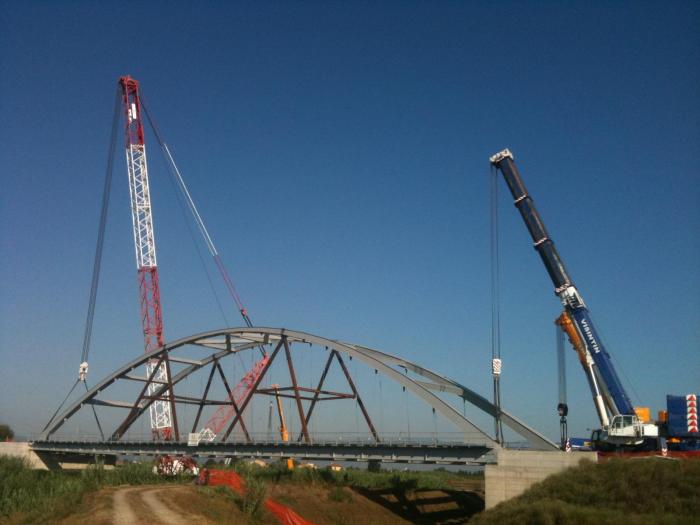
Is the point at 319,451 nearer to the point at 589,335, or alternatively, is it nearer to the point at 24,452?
the point at 589,335

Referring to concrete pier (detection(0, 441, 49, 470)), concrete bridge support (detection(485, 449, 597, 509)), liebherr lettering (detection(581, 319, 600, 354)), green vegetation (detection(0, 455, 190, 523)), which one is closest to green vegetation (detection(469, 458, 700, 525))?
concrete bridge support (detection(485, 449, 597, 509))

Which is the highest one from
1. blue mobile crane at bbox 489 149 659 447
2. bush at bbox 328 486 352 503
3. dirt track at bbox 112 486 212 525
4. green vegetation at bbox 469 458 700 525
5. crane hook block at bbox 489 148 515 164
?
crane hook block at bbox 489 148 515 164

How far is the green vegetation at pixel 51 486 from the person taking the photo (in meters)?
36.2

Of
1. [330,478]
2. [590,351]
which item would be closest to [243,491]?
[330,478]

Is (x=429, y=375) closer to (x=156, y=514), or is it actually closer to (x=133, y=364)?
(x=156, y=514)

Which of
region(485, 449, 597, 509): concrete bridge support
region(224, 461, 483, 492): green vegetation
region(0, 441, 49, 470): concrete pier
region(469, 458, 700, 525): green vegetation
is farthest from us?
region(0, 441, 49, 470): concrete pier

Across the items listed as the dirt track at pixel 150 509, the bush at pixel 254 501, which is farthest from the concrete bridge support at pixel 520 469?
the dirt track at pixel 150 509

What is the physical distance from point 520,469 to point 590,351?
35.7ft

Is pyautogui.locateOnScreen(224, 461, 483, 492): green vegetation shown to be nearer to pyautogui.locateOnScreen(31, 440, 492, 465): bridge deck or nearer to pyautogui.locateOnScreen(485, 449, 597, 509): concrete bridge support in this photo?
pyautogui.locateOnScreen(31, 440, 492, 465): bridge deck

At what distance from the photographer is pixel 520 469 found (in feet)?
131

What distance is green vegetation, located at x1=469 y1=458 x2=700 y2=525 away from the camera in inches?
1176

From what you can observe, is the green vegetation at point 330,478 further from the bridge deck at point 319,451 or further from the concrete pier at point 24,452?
the concrete pier at point 24,452

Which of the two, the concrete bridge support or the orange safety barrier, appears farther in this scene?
the orange safety barrier

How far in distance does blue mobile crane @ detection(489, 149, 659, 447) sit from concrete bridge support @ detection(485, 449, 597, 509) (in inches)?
261
